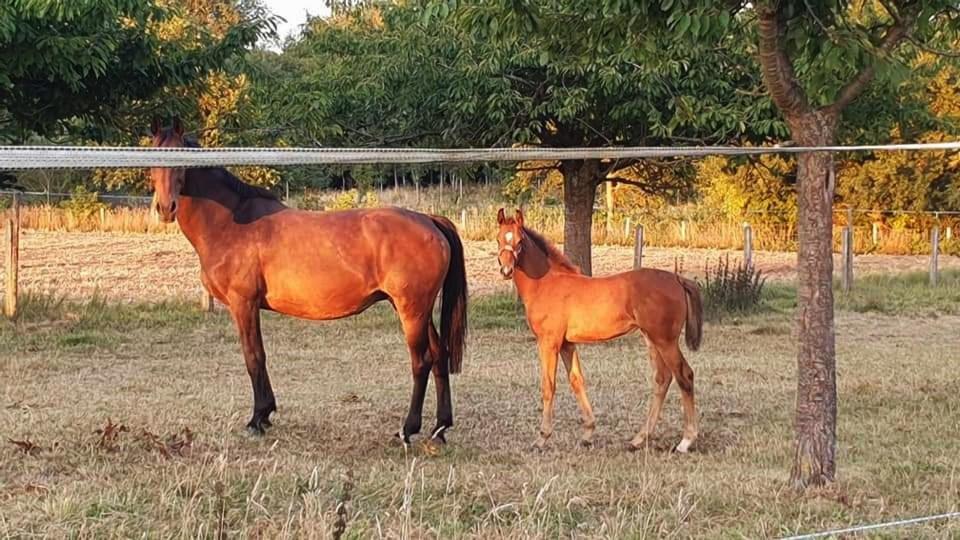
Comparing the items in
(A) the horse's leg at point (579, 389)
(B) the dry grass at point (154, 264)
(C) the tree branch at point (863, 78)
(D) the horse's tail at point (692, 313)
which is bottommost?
(B) the dry grass at point (154, 264)

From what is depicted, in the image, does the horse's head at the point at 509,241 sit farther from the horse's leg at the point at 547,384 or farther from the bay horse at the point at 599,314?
the horse's leg at the point at 547,384

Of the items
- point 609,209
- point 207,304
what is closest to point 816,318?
point 207,304

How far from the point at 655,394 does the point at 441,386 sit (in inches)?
61.2

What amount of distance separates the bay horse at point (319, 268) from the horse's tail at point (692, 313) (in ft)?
5.51

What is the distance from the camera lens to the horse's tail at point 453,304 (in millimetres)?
7328

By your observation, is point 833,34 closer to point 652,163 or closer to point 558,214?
point 652,163

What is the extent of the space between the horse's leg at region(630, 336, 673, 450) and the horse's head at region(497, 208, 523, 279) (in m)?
1.09

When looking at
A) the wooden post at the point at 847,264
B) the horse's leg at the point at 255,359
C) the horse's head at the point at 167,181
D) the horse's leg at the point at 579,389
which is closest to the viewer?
the horse's head at the point at 167,181

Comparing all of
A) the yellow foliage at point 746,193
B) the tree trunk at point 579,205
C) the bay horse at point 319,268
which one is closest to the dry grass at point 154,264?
the yellow foliage at point 746,193

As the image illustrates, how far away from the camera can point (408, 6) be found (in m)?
13.2

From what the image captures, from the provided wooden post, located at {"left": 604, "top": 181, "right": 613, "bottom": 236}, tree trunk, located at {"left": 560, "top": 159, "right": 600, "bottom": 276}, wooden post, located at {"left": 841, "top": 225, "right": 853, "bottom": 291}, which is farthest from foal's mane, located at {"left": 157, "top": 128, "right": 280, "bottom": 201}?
wooden post, located at {"left": 604, "top": 181, "right": 613, "bottom": 236}

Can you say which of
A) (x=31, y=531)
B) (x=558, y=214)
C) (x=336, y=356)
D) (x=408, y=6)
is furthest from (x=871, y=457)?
(x=558, y=214)

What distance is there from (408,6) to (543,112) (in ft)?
8.39

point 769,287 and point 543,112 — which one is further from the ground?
point 543,112
